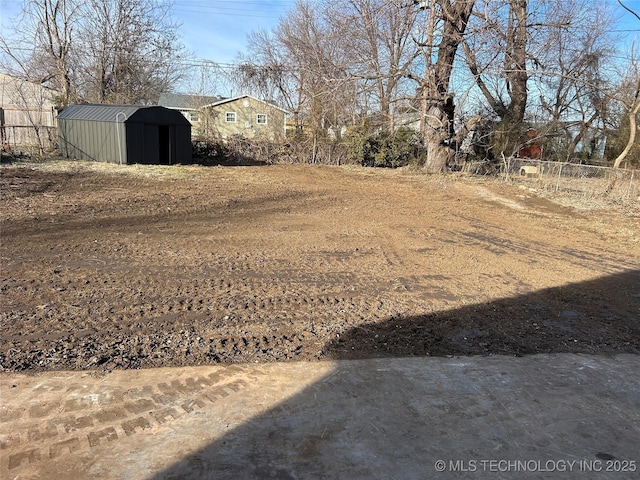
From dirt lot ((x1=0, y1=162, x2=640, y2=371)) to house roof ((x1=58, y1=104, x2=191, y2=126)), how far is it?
23.3 ft

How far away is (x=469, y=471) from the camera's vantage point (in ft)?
8.98

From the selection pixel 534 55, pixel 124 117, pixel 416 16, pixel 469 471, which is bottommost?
pixel 469 471

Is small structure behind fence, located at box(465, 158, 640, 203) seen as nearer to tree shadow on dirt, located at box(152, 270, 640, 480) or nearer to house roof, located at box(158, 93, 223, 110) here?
tree shadow on dirt, located at box(152, 270, 640, 480)

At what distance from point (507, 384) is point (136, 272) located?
4548 millimetres

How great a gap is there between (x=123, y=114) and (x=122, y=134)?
831 mm

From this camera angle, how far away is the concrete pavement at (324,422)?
2.69 meters

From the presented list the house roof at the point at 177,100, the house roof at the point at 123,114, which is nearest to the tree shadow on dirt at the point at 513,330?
the house roof at the point at 123,114

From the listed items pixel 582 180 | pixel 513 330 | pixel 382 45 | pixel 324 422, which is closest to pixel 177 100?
pixel 382 45

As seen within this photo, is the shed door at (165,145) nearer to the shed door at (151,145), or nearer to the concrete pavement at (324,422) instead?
the shed door at (151,145)

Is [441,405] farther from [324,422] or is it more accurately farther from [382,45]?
[382,45]

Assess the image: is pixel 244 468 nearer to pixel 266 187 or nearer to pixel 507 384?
pixel 507 384

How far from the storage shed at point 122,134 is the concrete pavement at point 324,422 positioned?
55.7 feet

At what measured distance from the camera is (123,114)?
61.1ft

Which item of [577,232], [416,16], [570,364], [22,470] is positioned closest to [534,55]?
[416,16]
